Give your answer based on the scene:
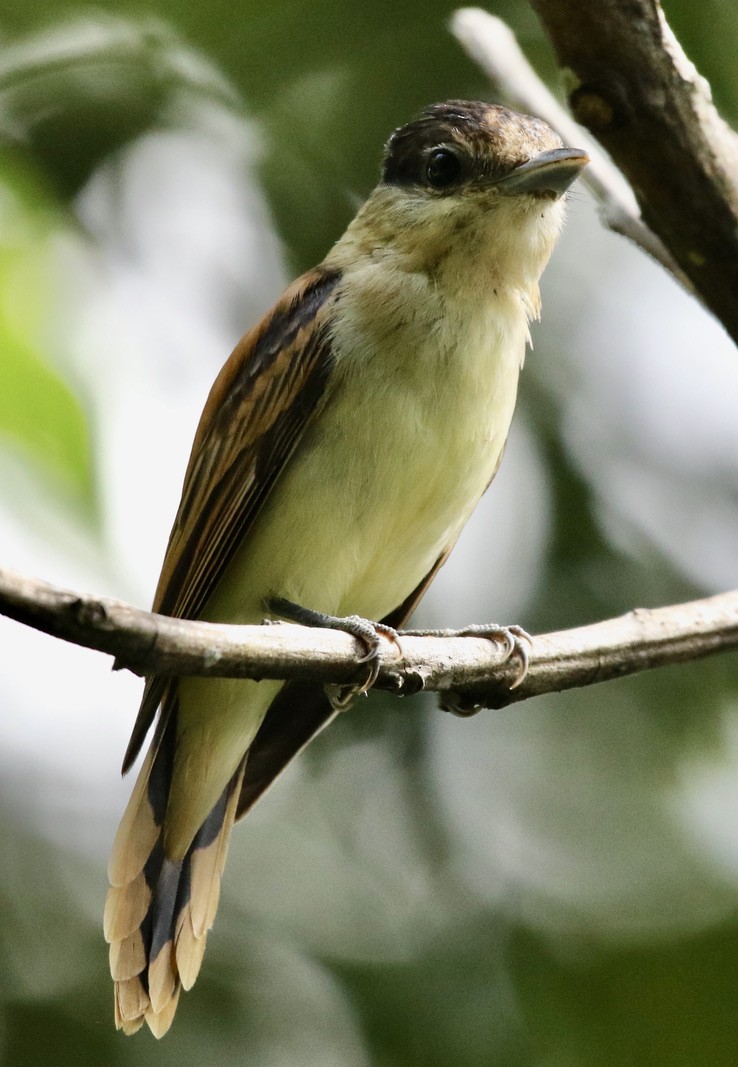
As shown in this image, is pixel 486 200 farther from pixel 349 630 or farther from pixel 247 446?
pixel 349 630

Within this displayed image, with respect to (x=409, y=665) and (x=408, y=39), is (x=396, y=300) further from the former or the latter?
(x=408, y=39)

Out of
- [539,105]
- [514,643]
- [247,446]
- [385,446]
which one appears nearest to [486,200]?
[539,105]

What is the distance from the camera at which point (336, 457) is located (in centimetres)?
317

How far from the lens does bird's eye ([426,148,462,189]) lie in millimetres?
3375

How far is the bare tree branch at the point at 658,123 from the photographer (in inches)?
92.2

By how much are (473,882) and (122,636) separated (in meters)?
3.01

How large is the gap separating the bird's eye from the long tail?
160cm

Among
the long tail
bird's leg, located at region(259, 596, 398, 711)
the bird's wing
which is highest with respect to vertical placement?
the bird's wing

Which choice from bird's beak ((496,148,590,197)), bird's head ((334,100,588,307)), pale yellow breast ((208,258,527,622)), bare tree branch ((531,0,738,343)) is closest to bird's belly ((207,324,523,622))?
pale yellow breast ((208,258,527,622))

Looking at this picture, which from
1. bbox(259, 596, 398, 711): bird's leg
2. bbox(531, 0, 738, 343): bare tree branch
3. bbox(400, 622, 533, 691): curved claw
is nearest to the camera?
bbox(531, 0, 738, 343): bare tree branch

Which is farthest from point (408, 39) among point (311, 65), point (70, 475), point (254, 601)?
point (70, 475)

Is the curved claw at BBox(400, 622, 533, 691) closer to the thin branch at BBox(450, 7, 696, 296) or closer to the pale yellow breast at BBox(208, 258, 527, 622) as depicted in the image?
the pale yellow breast at BBox(208, 258, 527, 622)

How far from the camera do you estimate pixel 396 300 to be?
3.22m

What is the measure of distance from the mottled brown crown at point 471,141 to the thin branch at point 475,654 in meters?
1.25
